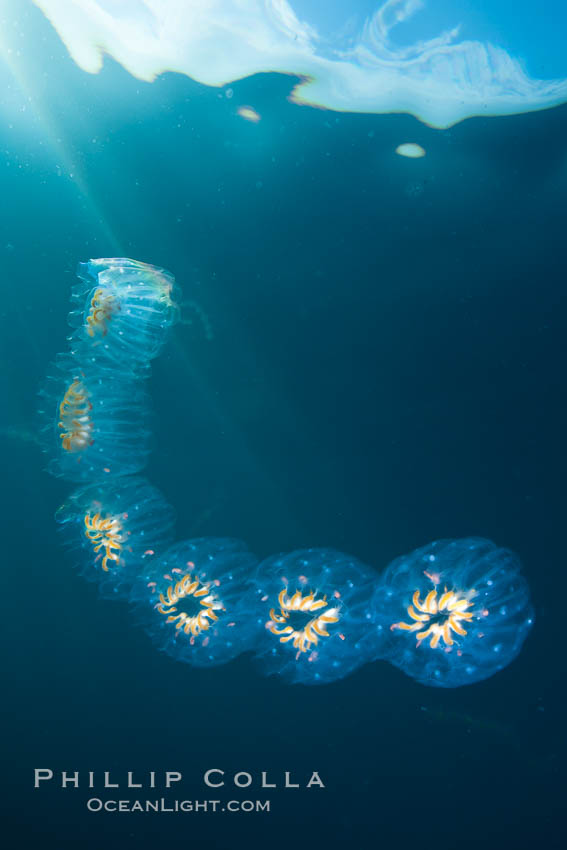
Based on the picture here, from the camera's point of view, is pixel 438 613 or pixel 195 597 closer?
pixel 438 613

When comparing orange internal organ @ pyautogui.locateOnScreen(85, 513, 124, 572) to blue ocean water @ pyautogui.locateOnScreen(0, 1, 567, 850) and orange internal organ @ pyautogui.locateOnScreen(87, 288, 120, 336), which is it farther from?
orange internal organ @ pyautogui.locateOnScreen(87, 288, 120, 336)

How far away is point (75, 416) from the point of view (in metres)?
5.44

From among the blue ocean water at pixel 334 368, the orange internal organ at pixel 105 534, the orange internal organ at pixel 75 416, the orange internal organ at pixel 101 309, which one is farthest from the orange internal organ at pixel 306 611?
the orange internal organ at pixel 101 309

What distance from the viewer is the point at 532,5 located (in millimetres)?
3758

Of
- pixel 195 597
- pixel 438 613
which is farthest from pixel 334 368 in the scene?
pixel 195 597

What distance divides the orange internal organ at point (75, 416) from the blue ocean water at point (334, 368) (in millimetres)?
840

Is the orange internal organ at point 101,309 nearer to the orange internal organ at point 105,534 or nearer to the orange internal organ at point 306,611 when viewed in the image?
the orange internal organ at point 105,534

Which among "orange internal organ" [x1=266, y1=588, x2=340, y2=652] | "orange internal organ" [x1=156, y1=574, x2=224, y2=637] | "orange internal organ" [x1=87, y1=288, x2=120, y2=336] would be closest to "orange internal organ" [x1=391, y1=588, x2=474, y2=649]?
"orange internal organ" [x1=266, y1=588, x2=340, y2=652]

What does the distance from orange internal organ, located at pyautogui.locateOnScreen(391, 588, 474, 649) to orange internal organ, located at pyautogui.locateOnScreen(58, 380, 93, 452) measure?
4.06m

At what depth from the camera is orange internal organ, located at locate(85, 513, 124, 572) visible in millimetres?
5645

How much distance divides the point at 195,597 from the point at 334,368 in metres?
3.21

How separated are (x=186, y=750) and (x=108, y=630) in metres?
2.00

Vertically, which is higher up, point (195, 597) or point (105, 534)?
point (105, 534)

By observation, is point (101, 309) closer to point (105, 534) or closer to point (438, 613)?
point (105, 534)
